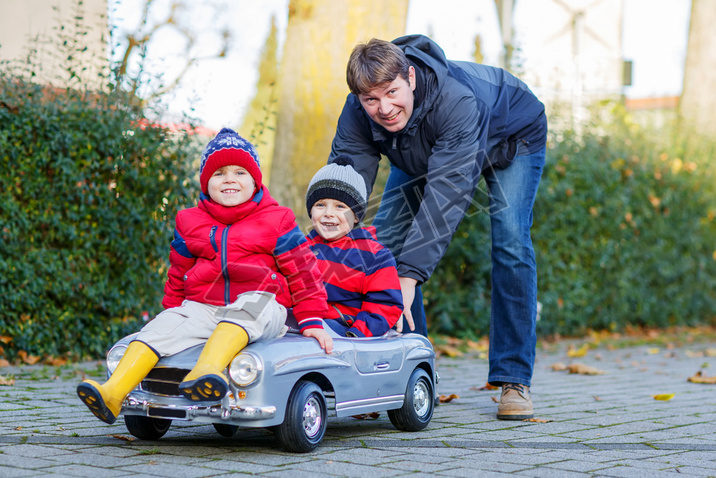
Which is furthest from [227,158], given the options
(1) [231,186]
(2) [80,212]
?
(2) [80,212]

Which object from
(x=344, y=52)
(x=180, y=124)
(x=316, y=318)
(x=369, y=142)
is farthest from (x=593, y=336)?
(x=316, y=318)

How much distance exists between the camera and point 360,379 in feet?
11.6

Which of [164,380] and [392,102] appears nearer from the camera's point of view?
[164,380]

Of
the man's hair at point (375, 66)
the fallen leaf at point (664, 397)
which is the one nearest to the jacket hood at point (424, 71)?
the man's hair at point (375, 66)

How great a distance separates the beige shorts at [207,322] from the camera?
319 cm

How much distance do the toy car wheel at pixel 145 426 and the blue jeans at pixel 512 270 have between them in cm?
142

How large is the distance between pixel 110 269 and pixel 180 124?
4.00 ft

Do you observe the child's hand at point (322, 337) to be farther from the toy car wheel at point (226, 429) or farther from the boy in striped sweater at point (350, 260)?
the toy car wheel at point (226, 429)

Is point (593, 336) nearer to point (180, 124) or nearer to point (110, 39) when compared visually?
point (180, 124)

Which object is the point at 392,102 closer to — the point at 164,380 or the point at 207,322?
the point at 207,322

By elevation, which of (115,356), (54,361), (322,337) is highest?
(322,337)

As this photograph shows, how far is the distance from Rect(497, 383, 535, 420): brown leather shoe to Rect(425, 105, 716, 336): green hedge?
3676 millimetres

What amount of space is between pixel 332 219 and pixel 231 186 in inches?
22.8

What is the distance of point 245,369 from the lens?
10.0ft
